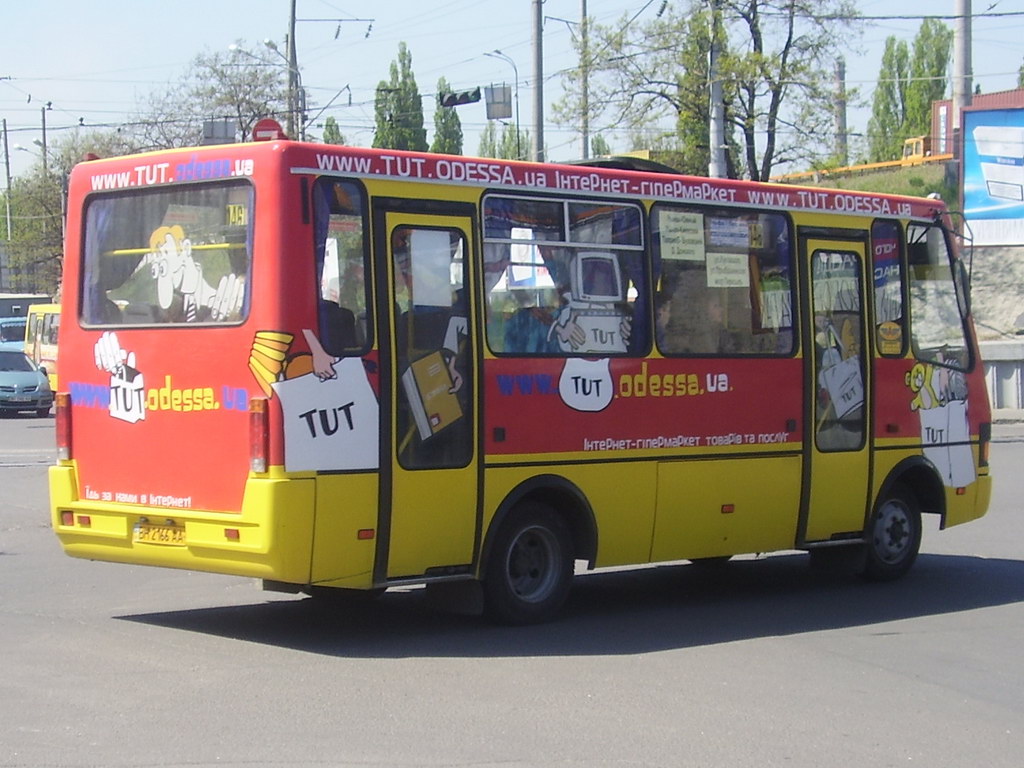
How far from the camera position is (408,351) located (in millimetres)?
8859

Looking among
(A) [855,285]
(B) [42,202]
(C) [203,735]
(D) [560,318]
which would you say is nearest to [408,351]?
(D) [560,318]

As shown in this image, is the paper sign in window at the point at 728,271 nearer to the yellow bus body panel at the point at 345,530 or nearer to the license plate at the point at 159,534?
the yellow bus body panel at the point at 345,530

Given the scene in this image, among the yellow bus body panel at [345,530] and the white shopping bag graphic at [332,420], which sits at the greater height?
the white shopping bag graphic at [332,420]

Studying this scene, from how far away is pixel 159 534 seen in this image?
347 inches

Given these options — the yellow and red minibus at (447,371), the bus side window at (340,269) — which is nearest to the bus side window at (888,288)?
the yellow and red minibus at (447,371)

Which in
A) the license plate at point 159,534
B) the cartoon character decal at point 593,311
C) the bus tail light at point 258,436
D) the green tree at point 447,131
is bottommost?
the license plate at point 159,534

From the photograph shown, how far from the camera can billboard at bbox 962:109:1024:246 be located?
134ft

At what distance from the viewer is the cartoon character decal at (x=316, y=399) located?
830 cm

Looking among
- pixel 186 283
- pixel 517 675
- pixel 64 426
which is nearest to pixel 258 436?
pixel 186 283

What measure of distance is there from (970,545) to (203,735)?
955 cm

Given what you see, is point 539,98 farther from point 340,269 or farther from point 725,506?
point 340,269

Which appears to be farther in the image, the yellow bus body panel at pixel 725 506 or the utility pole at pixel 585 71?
the utility pole at pixel 585 71

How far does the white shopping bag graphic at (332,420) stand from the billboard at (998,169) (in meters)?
35.2

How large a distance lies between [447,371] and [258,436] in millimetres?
1308
